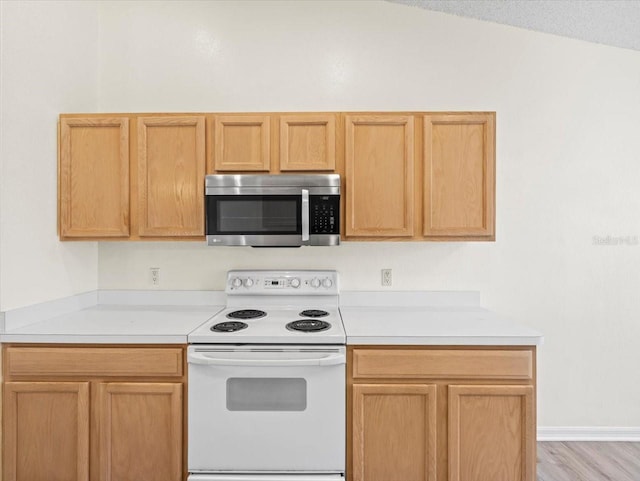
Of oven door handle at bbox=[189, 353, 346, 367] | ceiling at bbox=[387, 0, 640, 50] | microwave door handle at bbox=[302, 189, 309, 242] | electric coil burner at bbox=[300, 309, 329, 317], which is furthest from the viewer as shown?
ceiling at bbox=[387, 0, 640, 50]

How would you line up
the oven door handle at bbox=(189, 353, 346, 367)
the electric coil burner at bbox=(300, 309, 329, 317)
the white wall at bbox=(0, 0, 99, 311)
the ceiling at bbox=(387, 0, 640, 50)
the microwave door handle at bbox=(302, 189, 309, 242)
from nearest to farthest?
the oven door handle at bbox=(189, 353, 346, 367)
the white wall at bbox=(0, 0, 99, 311)
the microwave door handle at bbox=(302, 189, 309, 242)
the electric coil burner at bbox=(300, 309, 329, 317)
the ceiling at bbox=(387, 0, 640, 50)

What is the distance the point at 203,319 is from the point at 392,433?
1186 mm

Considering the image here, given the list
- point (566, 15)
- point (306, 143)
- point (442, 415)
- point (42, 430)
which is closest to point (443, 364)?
point (442, 415)

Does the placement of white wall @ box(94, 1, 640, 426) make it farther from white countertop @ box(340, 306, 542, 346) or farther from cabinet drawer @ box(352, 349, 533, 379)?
cabinet drawer @ box(352, 349, 533, 379)

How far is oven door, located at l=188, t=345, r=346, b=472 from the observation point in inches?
74.6

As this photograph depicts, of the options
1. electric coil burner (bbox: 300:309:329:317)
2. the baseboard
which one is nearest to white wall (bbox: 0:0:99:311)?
electric coil burner (bbox: 300:309:329:317)

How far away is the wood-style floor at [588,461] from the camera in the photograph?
2324mm

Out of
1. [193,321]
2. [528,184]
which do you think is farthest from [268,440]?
[528,184]

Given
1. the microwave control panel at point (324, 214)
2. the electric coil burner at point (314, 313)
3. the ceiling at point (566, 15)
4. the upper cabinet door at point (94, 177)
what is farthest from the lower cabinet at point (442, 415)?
the ceiling at point (566, 15)

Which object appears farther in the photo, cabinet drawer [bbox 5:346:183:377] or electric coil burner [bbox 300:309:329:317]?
electric coil burner [bbox 300:309:329:317]

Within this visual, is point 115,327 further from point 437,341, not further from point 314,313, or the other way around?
point 437,341

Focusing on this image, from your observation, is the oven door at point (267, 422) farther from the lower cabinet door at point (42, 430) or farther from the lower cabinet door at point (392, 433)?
the lower cabinet door at point (42, 430)

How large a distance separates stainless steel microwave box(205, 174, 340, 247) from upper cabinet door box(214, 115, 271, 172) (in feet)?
0.29

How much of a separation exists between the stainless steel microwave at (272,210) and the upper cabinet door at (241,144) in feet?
0.29
